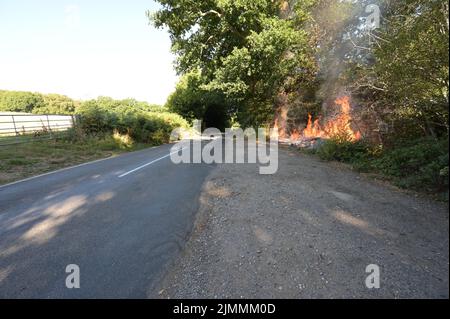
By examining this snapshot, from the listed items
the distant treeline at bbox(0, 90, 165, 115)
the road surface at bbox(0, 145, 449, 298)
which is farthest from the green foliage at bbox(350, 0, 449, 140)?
the distant treeline at bbox(0, 90, 165, 115)

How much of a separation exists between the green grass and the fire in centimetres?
1159

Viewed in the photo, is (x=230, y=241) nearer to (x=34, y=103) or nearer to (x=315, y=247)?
(x=315, y=247)

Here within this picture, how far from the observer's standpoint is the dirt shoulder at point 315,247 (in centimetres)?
224

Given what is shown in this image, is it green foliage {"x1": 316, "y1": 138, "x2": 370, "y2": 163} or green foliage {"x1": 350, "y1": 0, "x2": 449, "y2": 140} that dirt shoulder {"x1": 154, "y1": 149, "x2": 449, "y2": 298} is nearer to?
green foliage {"x1": 350, "y1": 0, "x2": 449, "y2": 140}

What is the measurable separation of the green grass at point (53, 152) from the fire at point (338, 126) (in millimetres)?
11590

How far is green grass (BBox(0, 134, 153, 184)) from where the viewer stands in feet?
32.2

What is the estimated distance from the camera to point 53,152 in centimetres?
1330

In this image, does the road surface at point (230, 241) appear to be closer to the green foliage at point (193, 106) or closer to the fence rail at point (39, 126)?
the fence rail at point (39, 126)

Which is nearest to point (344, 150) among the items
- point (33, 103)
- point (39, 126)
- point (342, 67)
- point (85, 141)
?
point (342, 67)

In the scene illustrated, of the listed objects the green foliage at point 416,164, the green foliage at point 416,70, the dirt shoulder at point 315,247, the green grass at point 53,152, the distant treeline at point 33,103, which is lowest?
the green grass at point 53,152

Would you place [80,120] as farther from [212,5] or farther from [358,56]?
[358,56]

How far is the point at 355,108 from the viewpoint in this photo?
33.7ft

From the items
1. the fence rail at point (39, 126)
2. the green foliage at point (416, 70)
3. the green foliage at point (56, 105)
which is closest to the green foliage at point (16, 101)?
the green foliage at point (56, 105)

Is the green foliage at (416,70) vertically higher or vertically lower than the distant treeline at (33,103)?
lower
